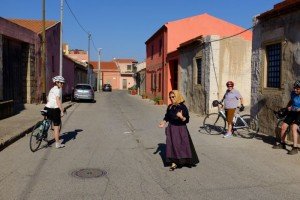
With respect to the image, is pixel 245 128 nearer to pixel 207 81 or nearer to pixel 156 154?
pixel 156 154

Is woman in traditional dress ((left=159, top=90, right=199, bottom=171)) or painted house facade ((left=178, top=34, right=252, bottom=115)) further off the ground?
painted house facade ((left=178, top=34, right=252, bottom=115))

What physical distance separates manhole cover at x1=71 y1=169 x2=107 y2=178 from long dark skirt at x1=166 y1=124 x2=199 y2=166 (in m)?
1.27

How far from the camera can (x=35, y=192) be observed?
552cm

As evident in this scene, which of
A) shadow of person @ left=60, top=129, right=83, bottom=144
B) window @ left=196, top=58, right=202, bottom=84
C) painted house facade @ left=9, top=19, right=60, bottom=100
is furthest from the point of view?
painted house facade @ left=9, top=19, right=60, bottom=100

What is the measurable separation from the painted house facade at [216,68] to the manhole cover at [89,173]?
460 inches

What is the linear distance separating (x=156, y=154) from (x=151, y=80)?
2826 centimetres

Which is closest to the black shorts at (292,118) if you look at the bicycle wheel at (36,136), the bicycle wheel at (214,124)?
the bicycle wheel at (214,124)

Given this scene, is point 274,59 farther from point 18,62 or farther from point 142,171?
point 18,62

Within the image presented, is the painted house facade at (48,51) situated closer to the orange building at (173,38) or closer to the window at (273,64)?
the orange building at (173,38)

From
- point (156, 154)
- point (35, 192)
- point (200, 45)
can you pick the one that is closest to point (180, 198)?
point (35, 192)

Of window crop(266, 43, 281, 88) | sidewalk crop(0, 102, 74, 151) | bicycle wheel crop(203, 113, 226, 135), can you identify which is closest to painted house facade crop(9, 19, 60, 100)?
sidewalk crop(0, 102, 74, 151)

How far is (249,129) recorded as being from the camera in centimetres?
1125

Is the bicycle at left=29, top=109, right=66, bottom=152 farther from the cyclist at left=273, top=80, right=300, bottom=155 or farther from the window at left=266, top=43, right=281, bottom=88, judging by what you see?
the window at left=266, top=43, right=281, bottom=88

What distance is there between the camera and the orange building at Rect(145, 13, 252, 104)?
2795 centimetres
